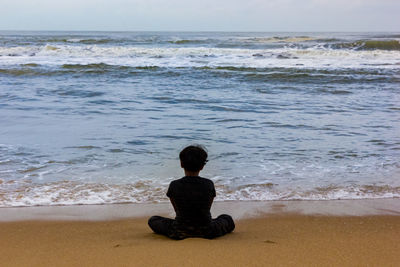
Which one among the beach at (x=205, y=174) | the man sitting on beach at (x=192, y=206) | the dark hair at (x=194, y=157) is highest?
the dark hair at (x=194, y=157)

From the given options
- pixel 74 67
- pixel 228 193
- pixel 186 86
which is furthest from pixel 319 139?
pixel 74 67

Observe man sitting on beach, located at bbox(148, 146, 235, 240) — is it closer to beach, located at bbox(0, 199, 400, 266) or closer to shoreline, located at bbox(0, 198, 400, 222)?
beach, located at bbox(0, 199, 400, 266)

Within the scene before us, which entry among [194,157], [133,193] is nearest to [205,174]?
[133,193]

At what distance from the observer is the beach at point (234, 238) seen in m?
2.40

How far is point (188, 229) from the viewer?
285 cm

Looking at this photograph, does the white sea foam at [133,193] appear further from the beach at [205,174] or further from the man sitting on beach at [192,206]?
the man sitting on beach at [192,206]

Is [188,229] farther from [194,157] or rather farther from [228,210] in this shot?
[228,210]

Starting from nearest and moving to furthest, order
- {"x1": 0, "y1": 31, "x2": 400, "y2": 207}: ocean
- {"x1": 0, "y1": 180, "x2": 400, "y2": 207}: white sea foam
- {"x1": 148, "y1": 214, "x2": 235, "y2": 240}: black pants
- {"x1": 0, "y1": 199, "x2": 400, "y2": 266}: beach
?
{"x1": 0, "y1": 199, "x2": 400, "y2": 266}: beach
{"x1": 148, "y1": 214, "x2": 235, "y2": 240}: black pants
{"x1": 0, "y1": 180, "x2": 400, "y2": 207}: white sea foam
{"x1": 0, "y1": 31, "x2": 400, "y2": 207}: ocean

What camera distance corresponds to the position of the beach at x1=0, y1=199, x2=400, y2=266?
2.40 m

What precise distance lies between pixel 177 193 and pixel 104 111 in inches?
224

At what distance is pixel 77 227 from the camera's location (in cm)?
323

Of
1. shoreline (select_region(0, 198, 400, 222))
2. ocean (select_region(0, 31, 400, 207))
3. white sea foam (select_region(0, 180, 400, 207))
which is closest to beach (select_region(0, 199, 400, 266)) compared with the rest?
shoreline (select_region(0, 198, 400, 222))

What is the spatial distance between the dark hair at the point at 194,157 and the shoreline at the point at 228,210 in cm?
82

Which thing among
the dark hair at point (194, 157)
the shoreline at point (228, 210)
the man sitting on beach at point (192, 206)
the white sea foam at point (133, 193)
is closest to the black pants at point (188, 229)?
the man sitting on beach at point (192, 206)
